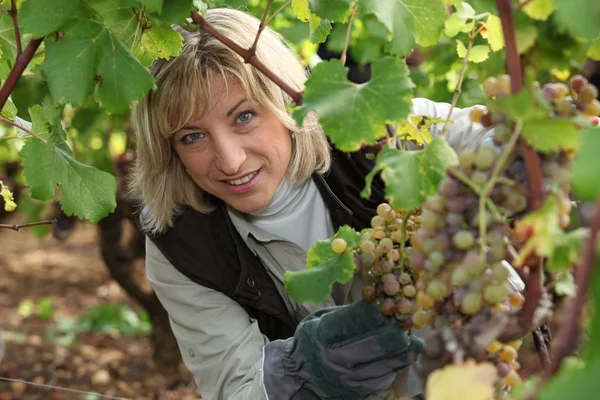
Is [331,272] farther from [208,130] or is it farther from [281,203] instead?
[281,203]

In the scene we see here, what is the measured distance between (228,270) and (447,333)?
1.27 meters

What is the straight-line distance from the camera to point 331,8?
1.30m

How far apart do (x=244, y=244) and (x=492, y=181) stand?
1.30m

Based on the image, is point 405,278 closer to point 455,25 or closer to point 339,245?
point 339,245

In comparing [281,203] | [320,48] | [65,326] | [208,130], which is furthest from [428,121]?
[65,326]

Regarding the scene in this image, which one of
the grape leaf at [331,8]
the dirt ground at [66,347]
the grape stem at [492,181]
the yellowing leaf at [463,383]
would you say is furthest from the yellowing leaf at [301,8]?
the dirt ground at [66,347]

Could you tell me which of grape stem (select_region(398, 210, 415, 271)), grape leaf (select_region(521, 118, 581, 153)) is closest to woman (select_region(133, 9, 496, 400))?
grape stem (select_region(398, 210, 415, 271))

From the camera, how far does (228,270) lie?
2031mm

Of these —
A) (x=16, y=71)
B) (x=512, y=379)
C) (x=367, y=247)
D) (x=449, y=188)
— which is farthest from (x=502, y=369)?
(x=16, y=71)

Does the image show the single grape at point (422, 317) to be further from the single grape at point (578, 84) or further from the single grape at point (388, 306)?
the single grape at point (578, 84)

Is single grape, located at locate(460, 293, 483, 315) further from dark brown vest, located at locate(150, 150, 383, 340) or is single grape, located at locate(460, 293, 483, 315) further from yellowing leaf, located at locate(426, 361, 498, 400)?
dark brown vest, located at locate(150, 150, 383, 340)

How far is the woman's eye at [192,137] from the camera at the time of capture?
6.13ft

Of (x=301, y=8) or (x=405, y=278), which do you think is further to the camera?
(x=301, y=8)

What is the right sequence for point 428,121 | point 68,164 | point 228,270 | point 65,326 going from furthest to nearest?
point 65,326
point 228,270
point 68,164
point 428,121
